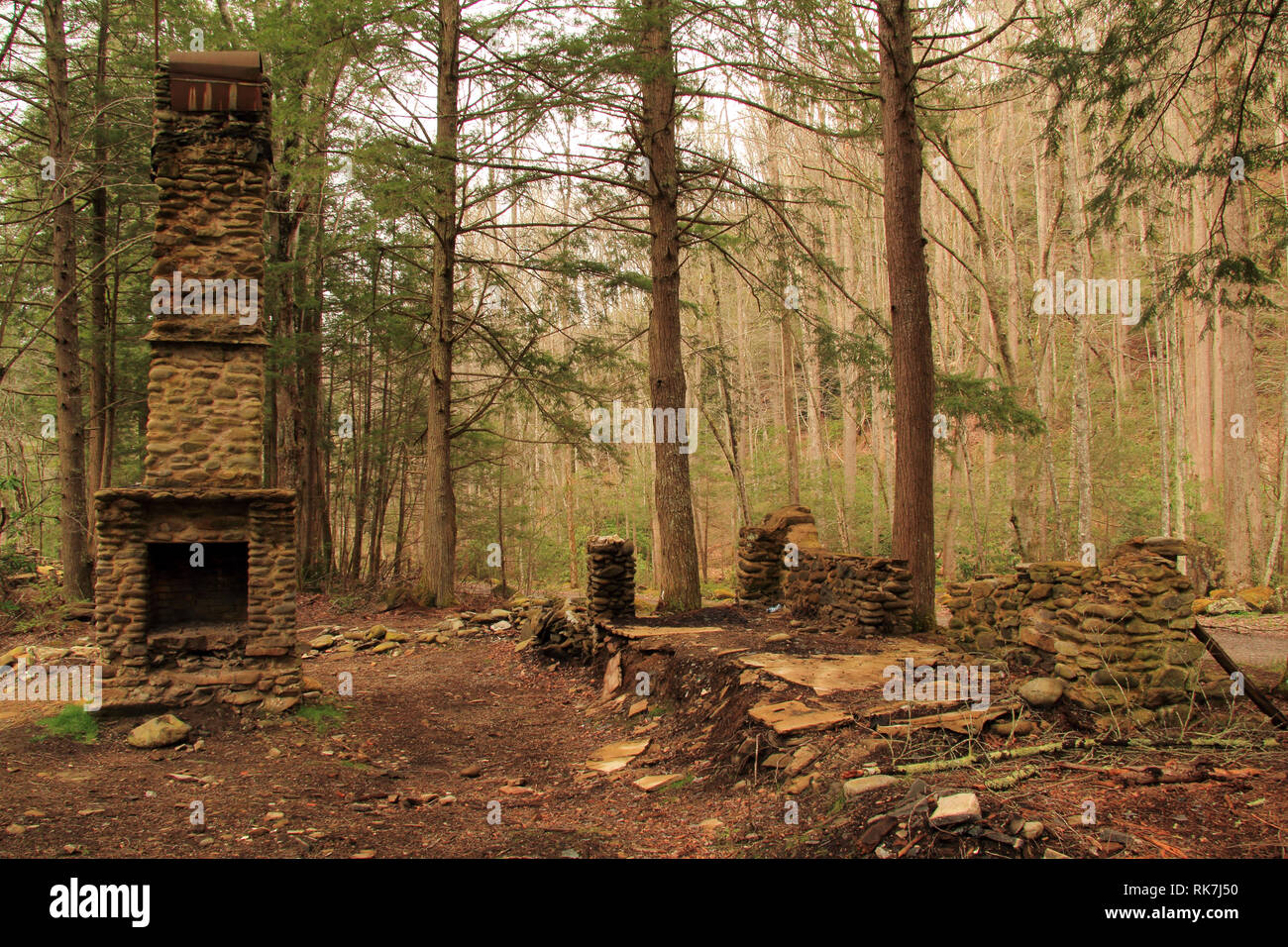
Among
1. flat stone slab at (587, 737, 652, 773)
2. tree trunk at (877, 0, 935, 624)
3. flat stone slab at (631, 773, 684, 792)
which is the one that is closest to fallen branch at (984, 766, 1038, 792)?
flat stone slab at (631, 773, 684, 792)

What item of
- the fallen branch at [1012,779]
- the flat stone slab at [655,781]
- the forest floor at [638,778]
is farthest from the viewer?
the flat stone slab at [655,781]

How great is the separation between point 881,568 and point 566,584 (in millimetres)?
17825

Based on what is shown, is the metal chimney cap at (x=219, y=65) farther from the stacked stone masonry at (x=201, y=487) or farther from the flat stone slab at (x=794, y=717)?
the flat stone slab at (x=794, y=717)

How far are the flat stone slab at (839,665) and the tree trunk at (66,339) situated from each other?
12016mm

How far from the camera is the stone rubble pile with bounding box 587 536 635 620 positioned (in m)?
11.2

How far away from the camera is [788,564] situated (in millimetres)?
11938

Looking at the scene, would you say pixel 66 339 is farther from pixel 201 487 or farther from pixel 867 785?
pixel 867 785

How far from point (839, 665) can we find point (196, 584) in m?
7.01

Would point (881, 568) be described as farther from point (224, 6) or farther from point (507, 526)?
point (224, 6)

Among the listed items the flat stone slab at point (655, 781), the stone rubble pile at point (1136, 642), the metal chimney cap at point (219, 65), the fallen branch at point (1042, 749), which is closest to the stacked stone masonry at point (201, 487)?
the metal chimney cap at point (219, 65)

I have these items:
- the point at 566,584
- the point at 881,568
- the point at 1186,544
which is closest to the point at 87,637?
the point at 881,568

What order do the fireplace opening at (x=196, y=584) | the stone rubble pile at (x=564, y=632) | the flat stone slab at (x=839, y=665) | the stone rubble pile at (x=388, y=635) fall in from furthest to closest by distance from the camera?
the stone rubble pile at (x=388, y=635), the stone rubble pile at (x=564, y=632), the fireplace opening at (x=196, y=584), the flat stone slab at (x=839, y=665)

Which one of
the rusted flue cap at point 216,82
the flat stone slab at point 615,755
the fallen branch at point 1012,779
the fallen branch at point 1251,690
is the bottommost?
the flat stone slab at point 615,755

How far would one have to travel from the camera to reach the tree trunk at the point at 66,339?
461 inches
